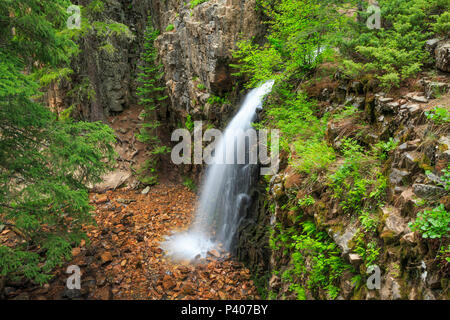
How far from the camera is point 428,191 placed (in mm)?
2697

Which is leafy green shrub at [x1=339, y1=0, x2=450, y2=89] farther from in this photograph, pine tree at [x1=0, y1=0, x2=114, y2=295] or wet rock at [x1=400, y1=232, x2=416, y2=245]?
pine tree at [x1=0, y1=0, x2=114, y2=295]

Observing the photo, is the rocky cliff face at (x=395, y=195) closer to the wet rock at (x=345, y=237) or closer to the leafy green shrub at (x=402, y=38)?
the wet rock at (x=345, y=237)

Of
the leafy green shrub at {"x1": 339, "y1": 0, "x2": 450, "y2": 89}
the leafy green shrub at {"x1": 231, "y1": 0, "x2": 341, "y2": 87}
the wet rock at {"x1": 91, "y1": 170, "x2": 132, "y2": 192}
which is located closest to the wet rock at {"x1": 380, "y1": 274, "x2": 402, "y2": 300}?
the leafy green shrub at {"x1": 339, "y1": 0, "x2": 450, "y2": 89}

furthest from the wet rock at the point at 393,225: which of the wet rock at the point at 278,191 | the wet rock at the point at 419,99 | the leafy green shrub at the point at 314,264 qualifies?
the wet rock at the point at 278,191

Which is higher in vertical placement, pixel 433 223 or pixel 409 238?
pixel 433 223

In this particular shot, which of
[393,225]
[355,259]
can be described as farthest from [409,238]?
[355,259]

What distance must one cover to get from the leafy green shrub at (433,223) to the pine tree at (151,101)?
34.2ft

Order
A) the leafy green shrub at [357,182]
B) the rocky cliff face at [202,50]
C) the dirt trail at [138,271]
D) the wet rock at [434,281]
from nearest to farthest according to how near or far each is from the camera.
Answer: the wet rock at [434,281] → the leafy green shrub at [357,182] → the dirt trail at [138,271] → the rocky cliff face at [202,50]

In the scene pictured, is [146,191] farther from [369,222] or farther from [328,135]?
[369,222]

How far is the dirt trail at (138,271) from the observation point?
547 cm

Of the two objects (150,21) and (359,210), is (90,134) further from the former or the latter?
(150,21)

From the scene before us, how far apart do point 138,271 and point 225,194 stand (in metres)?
3.51

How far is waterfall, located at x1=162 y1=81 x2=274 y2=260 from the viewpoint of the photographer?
730cm

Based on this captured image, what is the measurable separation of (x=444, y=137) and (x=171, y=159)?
35.6ft
